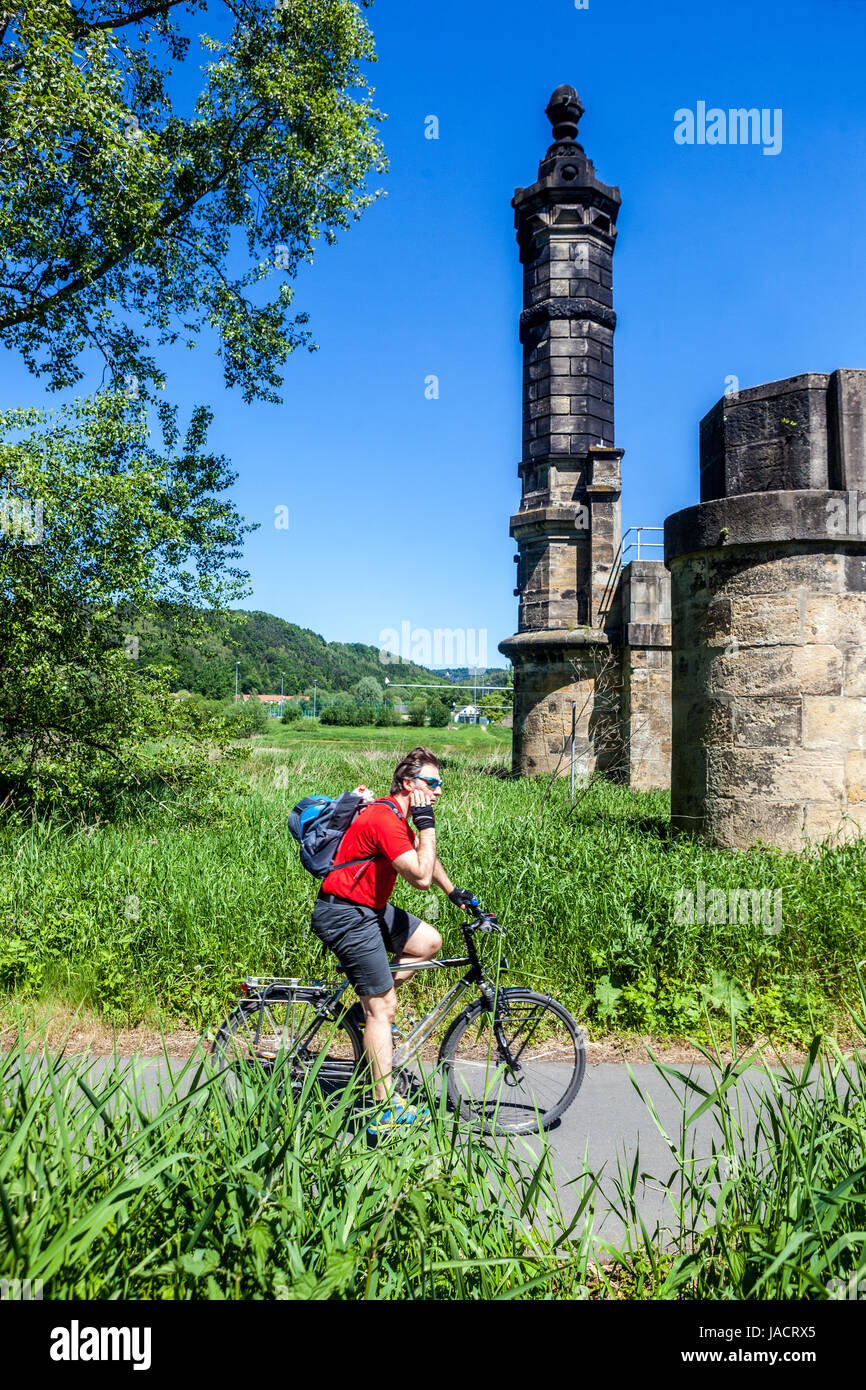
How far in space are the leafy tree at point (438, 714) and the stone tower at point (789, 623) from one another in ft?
182

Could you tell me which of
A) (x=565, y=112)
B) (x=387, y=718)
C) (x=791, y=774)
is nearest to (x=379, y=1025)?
(x=791, y=774)

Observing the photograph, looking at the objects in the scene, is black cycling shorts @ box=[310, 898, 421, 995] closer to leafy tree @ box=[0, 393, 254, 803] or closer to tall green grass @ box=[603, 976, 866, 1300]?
tall green grass @ box=[603, 976, 866, 1300]

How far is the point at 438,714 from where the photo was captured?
64.8 m

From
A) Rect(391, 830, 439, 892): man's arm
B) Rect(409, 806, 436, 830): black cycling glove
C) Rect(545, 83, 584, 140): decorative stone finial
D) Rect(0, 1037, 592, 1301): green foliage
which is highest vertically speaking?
Rect(545, 83, 584, 140): decorative stone finial

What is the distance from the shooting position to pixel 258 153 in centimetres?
1040

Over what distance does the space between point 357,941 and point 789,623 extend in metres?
4.25

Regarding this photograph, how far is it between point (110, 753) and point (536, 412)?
1002cm

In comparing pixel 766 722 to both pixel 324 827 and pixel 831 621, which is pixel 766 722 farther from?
pixel 324 827

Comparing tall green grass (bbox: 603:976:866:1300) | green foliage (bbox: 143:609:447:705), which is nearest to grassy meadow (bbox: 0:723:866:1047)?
tall green grass (bbox: 603:976:866:1300)

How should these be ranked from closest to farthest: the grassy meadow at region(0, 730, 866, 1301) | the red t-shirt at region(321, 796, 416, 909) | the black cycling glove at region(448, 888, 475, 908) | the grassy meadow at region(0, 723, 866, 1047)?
the grassy meadow at region(0, 730, 866, 1301)
the red t-shirt at region(321, 796, 416, 909)
the black cycling glove at region(448, 888, 475, 908)
the grassy meadow at region(0, 723, 866, 1047)

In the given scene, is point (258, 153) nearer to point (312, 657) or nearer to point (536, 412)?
point (536, 412)

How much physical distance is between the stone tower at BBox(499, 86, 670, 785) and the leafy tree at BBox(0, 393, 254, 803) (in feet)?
22.9

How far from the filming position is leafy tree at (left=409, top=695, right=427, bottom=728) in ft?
201

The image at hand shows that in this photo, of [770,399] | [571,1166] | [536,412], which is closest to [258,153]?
[536,412]
